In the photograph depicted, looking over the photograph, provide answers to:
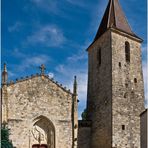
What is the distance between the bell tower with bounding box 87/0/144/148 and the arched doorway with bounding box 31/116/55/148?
151 inches

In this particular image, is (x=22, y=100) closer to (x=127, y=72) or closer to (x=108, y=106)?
(x=108, y=106)

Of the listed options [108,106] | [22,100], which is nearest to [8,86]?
[22,100]

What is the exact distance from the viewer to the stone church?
24125 mm

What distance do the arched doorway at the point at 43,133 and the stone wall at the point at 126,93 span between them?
14.7 feet

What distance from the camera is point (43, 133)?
25.0 meters

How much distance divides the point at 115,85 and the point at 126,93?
1140mm

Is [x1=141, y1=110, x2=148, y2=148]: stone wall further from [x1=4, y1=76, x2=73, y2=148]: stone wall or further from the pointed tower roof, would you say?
the pointed tower roof

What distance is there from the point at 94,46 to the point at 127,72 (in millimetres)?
4559

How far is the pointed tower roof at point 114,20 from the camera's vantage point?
2895 cm

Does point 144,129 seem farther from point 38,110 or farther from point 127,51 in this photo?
point 38,110

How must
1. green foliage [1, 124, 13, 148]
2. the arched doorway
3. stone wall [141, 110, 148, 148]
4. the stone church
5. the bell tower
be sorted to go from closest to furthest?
green foliage [1, 124, 13, 148] → the stone church → the arched doorway → the bell tower → stone wall [141, 110, 148, 148]

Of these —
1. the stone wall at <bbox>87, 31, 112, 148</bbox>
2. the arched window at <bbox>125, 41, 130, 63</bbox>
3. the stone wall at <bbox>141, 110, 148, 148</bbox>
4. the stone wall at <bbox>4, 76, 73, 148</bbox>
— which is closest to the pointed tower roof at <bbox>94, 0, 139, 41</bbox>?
the stone wall at <bbox>87, 31, 112, 148</bbox>

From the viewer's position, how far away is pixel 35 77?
25188mm

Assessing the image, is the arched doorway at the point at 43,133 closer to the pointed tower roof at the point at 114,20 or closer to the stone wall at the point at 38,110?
the stone wall at the point at 38,110
